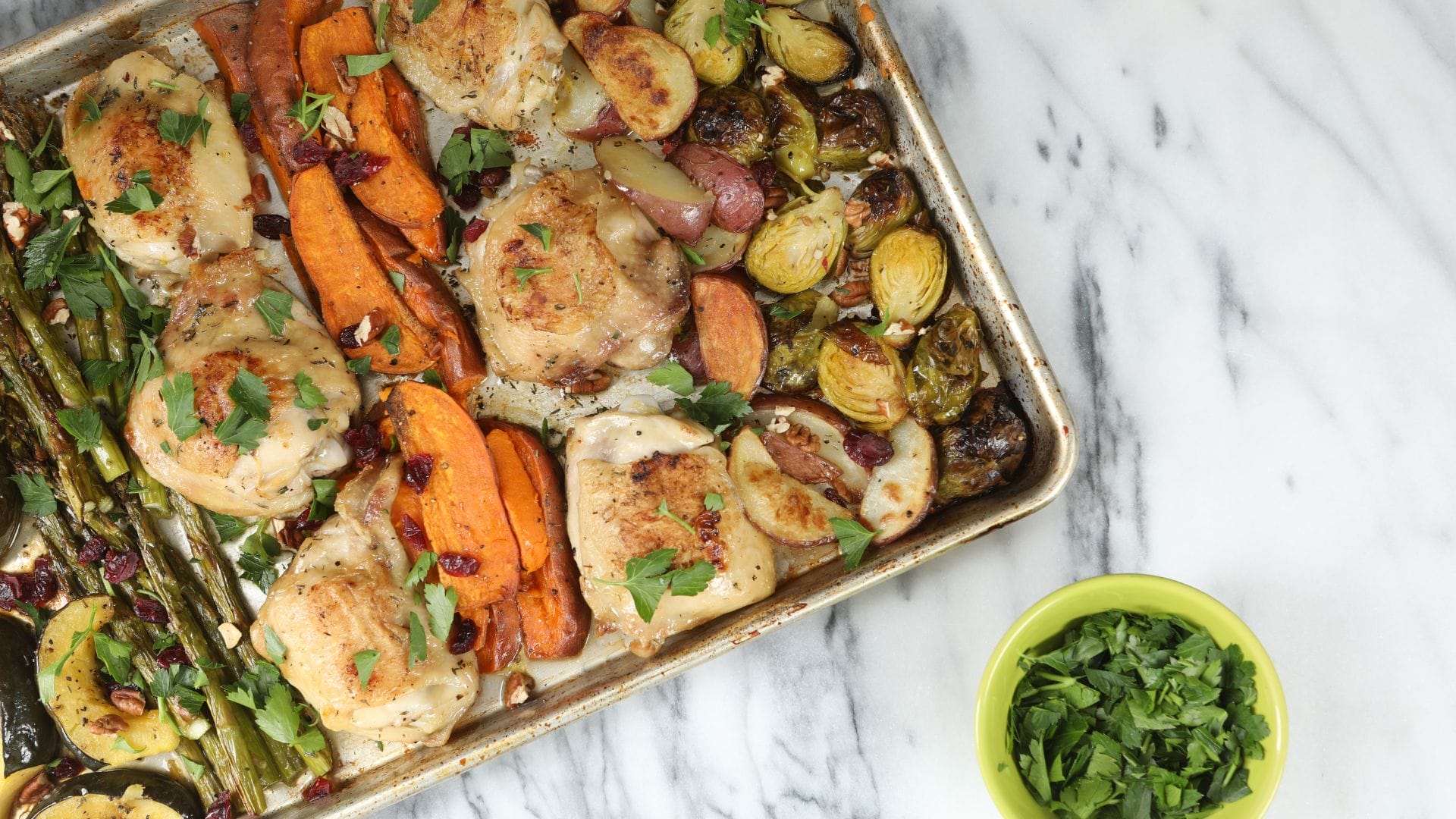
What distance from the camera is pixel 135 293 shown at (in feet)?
12.3

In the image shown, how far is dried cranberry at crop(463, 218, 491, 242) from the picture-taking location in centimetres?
359

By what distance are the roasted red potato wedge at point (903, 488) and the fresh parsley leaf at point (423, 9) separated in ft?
6.73

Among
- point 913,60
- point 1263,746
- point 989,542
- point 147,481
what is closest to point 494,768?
point 147,481

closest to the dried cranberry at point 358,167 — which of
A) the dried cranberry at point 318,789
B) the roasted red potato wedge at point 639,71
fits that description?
the roasted red potato wedge at point 639,71

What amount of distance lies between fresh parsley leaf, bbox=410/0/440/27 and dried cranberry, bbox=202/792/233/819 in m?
2.68

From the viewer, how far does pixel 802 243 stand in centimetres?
345

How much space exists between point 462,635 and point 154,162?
187cm

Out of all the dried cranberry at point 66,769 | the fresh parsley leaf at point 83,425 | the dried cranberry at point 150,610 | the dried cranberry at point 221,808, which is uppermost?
the fresh parsley leaf at point 83,425

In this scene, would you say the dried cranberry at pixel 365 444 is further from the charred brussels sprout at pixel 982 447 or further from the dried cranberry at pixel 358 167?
the charred brussels sprout at pixel 982 447

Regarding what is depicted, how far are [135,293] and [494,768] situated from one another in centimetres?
209

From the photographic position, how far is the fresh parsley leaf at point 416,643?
3.44 m

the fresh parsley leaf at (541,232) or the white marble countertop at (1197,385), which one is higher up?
the fresh parsley leaf at (541,232)

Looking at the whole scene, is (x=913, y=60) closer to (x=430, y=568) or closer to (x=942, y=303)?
(x=942, y=303)

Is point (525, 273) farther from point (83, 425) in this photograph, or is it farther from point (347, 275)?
point (83, 425)
